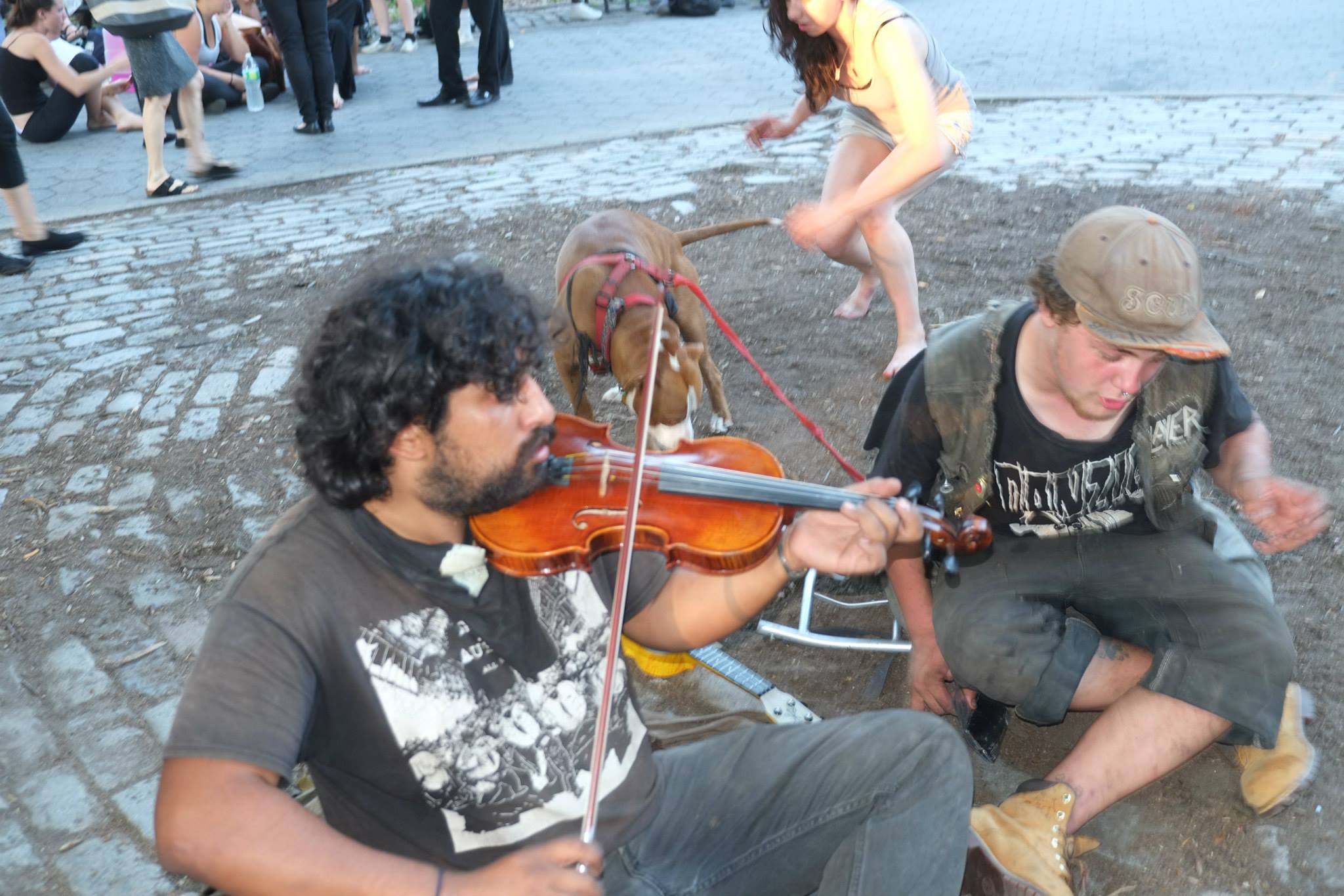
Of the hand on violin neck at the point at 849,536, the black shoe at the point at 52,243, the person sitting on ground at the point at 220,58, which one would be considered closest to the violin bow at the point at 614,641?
the hand on violin neck at the point at 849,536

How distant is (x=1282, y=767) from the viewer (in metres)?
2.45

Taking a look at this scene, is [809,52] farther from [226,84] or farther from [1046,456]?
[226,84]

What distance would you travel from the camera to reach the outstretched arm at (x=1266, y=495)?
7.34 feet

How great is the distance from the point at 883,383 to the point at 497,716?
296cm

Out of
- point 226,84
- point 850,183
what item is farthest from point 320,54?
point 850,183

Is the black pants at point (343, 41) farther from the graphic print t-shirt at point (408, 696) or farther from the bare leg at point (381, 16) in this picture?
the graphic print t-shirt at point (408, 696)

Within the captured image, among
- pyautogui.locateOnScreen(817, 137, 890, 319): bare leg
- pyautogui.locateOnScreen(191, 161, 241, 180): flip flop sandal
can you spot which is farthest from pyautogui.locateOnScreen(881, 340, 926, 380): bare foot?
pyautogui.locateOnScreen(191, 161, 241, 180): flip flop sandal

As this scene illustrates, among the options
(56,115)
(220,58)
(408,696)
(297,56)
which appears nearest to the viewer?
(408,696)

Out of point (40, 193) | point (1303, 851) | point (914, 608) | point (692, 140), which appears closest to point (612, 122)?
point (692, 140)

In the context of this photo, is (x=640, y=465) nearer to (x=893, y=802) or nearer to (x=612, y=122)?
(x=893, y=802)

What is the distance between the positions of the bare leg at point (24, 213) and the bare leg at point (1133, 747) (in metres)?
5.87

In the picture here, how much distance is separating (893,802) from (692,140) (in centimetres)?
636

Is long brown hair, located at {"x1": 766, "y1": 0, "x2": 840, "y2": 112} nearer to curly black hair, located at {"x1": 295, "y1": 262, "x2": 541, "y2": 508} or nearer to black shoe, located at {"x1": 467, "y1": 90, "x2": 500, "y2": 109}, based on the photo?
curly black hair, located at {"x1": 295, "y1": 262, "x2": 541, "y2": 508}

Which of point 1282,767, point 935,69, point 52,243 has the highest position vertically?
point 935,69
